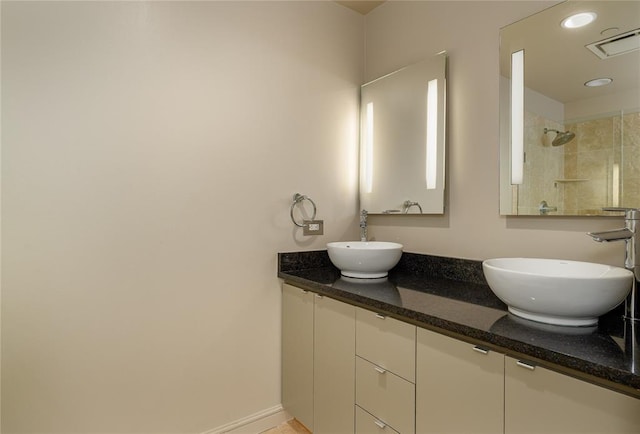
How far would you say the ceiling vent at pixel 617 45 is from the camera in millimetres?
1236

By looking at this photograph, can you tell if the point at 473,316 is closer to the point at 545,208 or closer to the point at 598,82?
the point at 545,208

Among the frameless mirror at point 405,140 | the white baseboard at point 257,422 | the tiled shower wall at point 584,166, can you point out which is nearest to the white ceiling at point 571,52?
the tiled shower wall at point 584,166

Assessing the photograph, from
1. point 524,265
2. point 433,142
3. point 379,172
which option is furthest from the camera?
point 379,172

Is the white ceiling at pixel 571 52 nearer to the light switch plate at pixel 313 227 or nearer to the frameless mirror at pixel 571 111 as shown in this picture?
the frameless mirror at pixel 571 111

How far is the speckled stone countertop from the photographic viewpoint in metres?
0.83

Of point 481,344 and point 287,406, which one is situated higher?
point 481,344

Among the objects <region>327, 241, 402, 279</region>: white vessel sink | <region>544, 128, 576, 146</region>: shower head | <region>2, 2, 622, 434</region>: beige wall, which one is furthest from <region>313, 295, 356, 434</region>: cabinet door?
<region>544, 128, 576, 146</region>: shower head

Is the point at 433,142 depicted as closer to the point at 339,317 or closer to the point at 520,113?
the point at 520,113

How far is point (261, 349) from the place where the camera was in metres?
1.90

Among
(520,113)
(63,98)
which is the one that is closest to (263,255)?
(63,98)

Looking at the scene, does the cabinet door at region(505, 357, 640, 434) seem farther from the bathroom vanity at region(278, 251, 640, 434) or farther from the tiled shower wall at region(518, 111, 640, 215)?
the tiled shower wall at region(518, 111, 640, 215)

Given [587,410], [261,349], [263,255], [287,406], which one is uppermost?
[263,255]

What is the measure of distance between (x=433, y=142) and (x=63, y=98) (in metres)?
1.74

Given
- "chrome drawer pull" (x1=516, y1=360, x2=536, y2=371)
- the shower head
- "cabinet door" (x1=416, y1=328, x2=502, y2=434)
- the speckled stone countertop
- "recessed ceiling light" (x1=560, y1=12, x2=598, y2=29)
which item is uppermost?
"recessed ceiling light" (x1=560, y1=12, x2=598, y2=29)
